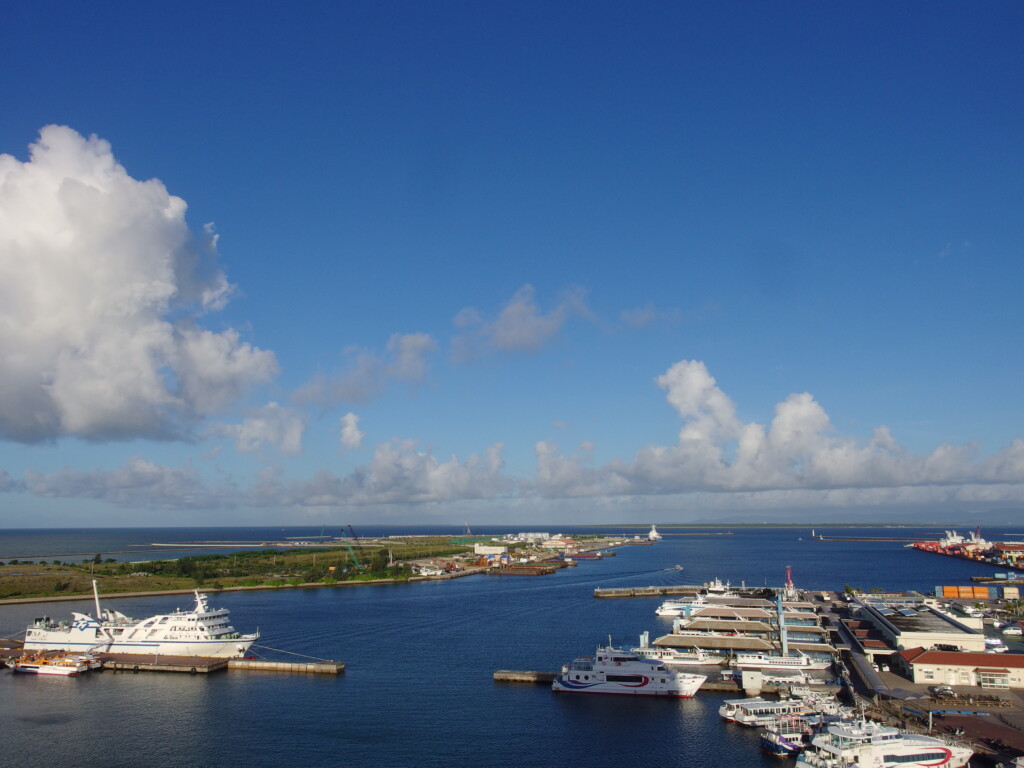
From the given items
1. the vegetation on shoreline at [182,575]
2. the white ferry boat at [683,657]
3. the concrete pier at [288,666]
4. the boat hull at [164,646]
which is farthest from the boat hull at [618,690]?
the vegetation on shoreline at [182,575]

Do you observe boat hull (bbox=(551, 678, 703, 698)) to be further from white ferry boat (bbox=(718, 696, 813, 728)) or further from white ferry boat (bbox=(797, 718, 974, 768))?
white ferry boat (bbox=(797, 718, 974, 768))

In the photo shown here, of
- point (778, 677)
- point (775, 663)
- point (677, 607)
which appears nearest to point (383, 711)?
point (778, 677)

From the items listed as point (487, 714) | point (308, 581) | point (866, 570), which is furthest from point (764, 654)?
point (866, 570)

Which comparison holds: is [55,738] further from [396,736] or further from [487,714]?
[487,714]

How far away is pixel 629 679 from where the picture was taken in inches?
1273

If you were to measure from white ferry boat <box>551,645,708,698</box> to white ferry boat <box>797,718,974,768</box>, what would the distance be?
30.9 feet

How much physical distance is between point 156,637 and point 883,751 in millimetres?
36003

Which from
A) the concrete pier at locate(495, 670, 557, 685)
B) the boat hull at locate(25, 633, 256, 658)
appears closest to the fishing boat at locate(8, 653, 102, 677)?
the boat hull at locate(25, 633, 256, 658)

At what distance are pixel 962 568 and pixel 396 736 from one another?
345 feet

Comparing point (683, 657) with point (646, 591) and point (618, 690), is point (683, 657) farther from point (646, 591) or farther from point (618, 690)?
point (646, 591)

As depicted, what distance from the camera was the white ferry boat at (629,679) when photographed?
31.8 m

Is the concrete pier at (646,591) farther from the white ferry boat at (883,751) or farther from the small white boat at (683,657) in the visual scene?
the white ferry boat at (883,751)

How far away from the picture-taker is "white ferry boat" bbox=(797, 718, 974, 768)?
21.6 m

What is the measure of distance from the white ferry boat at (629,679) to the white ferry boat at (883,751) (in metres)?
9.41
